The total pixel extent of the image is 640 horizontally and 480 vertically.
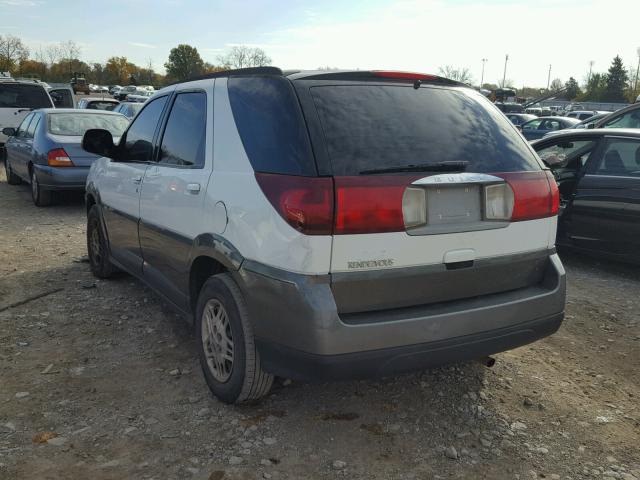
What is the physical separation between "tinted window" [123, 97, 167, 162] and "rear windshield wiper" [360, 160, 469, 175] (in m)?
2.19

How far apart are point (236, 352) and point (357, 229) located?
38.8 inches

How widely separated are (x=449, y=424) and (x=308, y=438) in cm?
79

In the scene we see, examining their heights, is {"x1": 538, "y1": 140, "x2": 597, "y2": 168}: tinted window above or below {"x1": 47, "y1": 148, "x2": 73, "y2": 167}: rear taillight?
above

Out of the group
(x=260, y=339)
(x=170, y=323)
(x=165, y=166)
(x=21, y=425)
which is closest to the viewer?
(x=260, y=339)

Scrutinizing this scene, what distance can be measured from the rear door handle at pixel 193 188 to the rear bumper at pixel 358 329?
2.35 ft

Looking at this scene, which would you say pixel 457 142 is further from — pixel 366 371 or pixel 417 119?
pixel 366 371

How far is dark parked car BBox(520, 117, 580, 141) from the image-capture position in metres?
18.7

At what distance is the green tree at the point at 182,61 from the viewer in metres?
103

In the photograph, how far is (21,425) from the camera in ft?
10.2

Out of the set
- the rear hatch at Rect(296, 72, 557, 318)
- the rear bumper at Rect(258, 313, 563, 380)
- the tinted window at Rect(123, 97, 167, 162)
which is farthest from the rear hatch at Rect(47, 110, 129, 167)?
the rear bumper at Rect(258, 313, 563, 380)

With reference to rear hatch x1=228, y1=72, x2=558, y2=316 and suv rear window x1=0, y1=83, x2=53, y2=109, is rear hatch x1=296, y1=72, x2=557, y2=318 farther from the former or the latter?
suv rear window x1=0, y1=83, x2=53, y2=109

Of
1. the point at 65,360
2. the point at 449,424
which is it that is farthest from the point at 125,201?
the point at 449,424

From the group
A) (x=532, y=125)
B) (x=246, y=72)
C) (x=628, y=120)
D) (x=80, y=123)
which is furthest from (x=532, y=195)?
(x=532, y=125)

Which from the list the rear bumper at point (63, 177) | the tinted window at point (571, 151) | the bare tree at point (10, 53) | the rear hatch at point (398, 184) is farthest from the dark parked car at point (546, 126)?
the bare tree at point (10, 53)
